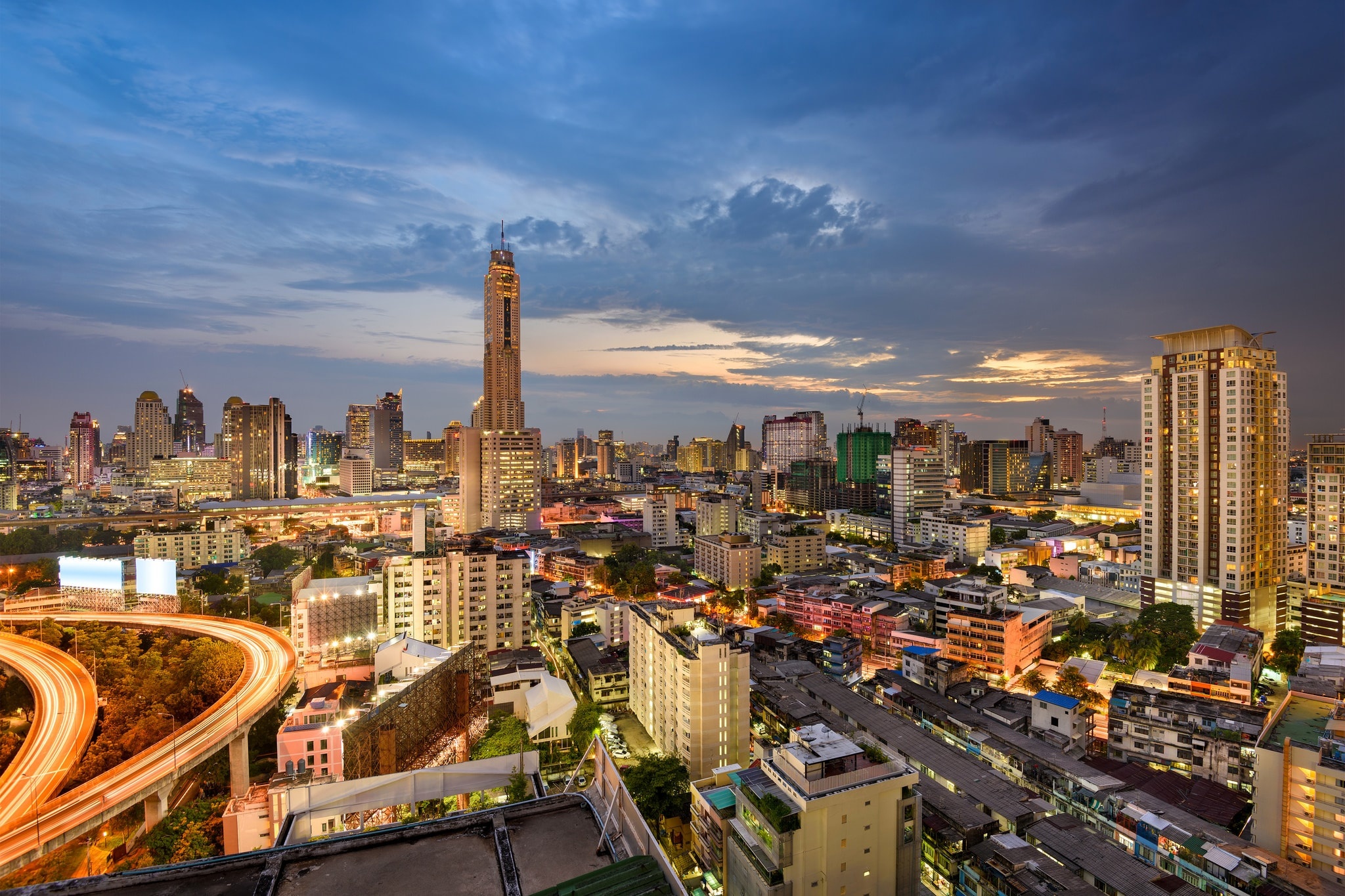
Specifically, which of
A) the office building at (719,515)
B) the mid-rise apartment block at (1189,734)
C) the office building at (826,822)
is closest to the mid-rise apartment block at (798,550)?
the office building at (719,515)

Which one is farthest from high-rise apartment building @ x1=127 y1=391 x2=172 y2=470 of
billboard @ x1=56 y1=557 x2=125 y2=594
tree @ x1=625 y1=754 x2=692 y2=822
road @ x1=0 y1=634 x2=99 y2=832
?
tree @ x1=625 y1=754 x2=692 y2=822

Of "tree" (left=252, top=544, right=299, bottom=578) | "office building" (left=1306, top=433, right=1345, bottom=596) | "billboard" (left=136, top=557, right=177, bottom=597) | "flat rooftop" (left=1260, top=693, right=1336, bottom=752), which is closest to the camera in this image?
"flat rooftop" (left=1260, top=693, right=1336, bottom=752)

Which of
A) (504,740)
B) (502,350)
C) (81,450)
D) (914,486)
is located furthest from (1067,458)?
(81,450)

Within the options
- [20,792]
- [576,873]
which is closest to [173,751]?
[20,792]

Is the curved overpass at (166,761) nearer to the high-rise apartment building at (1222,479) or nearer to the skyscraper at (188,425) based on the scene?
the high-rise apartment building at (1222,479)

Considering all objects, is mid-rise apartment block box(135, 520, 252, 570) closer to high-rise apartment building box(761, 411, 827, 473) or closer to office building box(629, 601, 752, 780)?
office building box(629, 601, 752, 780)

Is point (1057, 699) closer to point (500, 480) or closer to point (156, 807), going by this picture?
point (156, 807)
